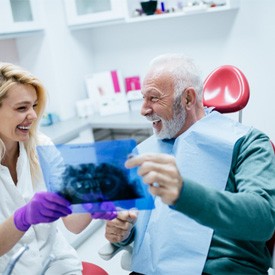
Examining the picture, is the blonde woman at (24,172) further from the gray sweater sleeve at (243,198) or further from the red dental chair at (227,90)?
the red dental chair at (227,90)

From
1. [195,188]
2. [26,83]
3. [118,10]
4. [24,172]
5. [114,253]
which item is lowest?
[114,253]

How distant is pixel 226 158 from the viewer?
1.29m

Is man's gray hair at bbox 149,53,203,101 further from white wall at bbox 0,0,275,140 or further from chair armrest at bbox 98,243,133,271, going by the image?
white wall at bbox 0,0,275,140

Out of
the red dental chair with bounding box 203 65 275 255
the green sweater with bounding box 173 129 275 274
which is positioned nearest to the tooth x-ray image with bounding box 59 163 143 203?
the green sweater with bounding box 173 129 275 274

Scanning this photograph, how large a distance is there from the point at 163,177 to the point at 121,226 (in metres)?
0.51

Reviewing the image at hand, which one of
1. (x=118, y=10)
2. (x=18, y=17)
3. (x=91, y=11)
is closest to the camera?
(x=18, y=17)

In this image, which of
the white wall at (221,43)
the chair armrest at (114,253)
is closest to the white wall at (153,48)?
the white wall at (221,43)

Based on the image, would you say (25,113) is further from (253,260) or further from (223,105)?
(253,260)

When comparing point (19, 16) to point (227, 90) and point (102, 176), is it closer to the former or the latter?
point (227, 90)

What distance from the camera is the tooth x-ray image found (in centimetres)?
94

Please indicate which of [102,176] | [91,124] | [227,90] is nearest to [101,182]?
[102,176]

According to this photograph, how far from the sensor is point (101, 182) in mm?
938

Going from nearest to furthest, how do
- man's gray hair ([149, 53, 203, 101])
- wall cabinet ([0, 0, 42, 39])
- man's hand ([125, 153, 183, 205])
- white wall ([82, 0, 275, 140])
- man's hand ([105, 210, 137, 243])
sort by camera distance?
man's hand ([125, 153, 183, 205]), man's hand ([105, 210, 137, 243]), man's gray hair ([149, 53, 203, 101]), wall cabinet ([0, 0, 42, 39]), white wall ([82, 0, 275, 140])

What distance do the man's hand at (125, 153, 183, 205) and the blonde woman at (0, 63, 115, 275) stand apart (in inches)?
20.6
